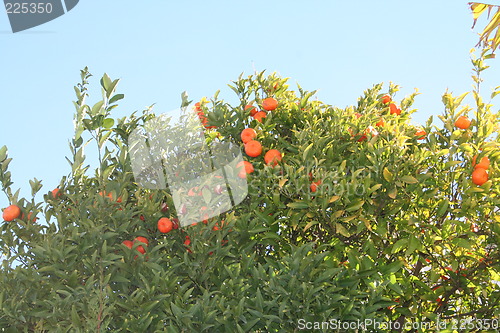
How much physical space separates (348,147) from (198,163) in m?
1.23

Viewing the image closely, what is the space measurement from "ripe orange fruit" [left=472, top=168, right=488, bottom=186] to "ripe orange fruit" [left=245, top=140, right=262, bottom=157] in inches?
63.1

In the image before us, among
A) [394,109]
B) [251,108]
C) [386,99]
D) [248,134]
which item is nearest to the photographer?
[248,134]

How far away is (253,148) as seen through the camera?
4.21m

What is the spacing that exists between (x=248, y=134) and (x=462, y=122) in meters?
1.73

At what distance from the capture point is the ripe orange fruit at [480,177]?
3.97 meters

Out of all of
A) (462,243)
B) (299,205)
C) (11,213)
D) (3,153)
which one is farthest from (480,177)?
(3,153)

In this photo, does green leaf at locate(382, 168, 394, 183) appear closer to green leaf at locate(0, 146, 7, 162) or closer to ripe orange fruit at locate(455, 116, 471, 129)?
ripe orange fruit at locate(455, 116, 471, 129)

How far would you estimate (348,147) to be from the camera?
427 centimetres

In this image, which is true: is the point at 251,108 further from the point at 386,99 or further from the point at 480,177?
the point at 480,177

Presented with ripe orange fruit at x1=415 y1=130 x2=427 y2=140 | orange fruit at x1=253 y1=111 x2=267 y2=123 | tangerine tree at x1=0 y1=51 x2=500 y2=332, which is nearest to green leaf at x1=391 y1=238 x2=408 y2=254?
tangerine tree at x1=0 y1=51 x2=500 y2=332

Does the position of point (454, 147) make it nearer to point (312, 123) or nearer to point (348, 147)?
point (348, 147)

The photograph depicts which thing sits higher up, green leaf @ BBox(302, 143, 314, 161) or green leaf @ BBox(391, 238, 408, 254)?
green leaf @ BBox(302, 143, 314, 161)

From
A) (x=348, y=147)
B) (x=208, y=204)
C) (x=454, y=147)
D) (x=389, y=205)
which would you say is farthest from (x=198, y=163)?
(x=454, y=147)

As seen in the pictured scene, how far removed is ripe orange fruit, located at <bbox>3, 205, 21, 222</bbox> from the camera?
14.3 feet
